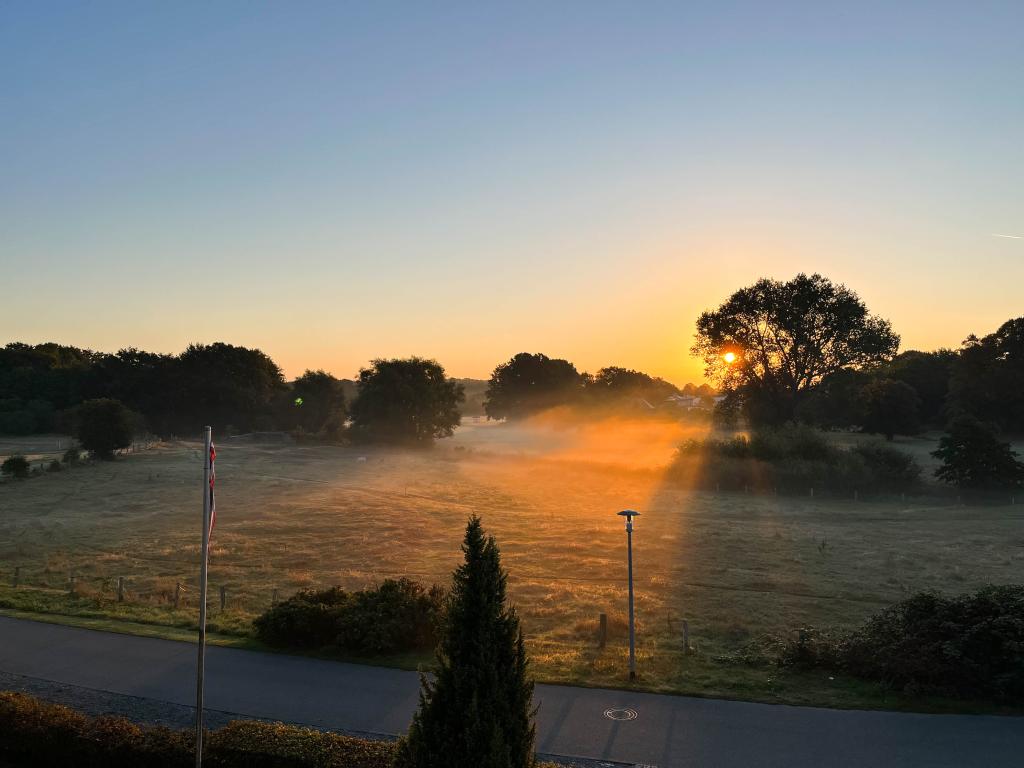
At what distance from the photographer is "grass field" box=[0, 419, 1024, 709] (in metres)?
20.8

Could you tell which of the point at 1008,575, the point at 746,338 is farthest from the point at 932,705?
the point at 746,338

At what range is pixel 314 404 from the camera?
11812 cm

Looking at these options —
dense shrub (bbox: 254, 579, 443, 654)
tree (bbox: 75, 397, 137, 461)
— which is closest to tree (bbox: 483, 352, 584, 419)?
tree (bbox: 75, 397, 137, 461)

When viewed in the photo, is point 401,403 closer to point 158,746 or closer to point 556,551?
point 556,551

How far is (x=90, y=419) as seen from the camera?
69.9 meters

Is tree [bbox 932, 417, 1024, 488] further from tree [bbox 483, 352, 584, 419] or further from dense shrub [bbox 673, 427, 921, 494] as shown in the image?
tree [bbox 483, 352, 584, 419]

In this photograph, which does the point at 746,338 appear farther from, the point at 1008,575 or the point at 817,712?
the point at 817,712

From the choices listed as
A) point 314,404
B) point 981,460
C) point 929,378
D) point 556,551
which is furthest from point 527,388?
point 556,551

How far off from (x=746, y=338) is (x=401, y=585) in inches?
2653

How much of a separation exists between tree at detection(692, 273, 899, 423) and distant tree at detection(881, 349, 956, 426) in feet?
69.9

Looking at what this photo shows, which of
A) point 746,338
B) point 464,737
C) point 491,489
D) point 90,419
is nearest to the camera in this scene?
point 464,737

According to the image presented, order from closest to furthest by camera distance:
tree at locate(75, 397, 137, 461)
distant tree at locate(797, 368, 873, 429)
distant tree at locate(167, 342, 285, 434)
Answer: tree at locate(75, 397, 137, 461), distant tree at locate(797, 368, 873, 429), distant tree at locate(167, 342, 285, 434)

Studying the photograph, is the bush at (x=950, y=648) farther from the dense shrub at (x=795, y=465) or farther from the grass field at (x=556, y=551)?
the dense shrub at (x=795, y=465)

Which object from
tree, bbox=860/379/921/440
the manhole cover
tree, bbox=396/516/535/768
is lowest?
the manhole cover
